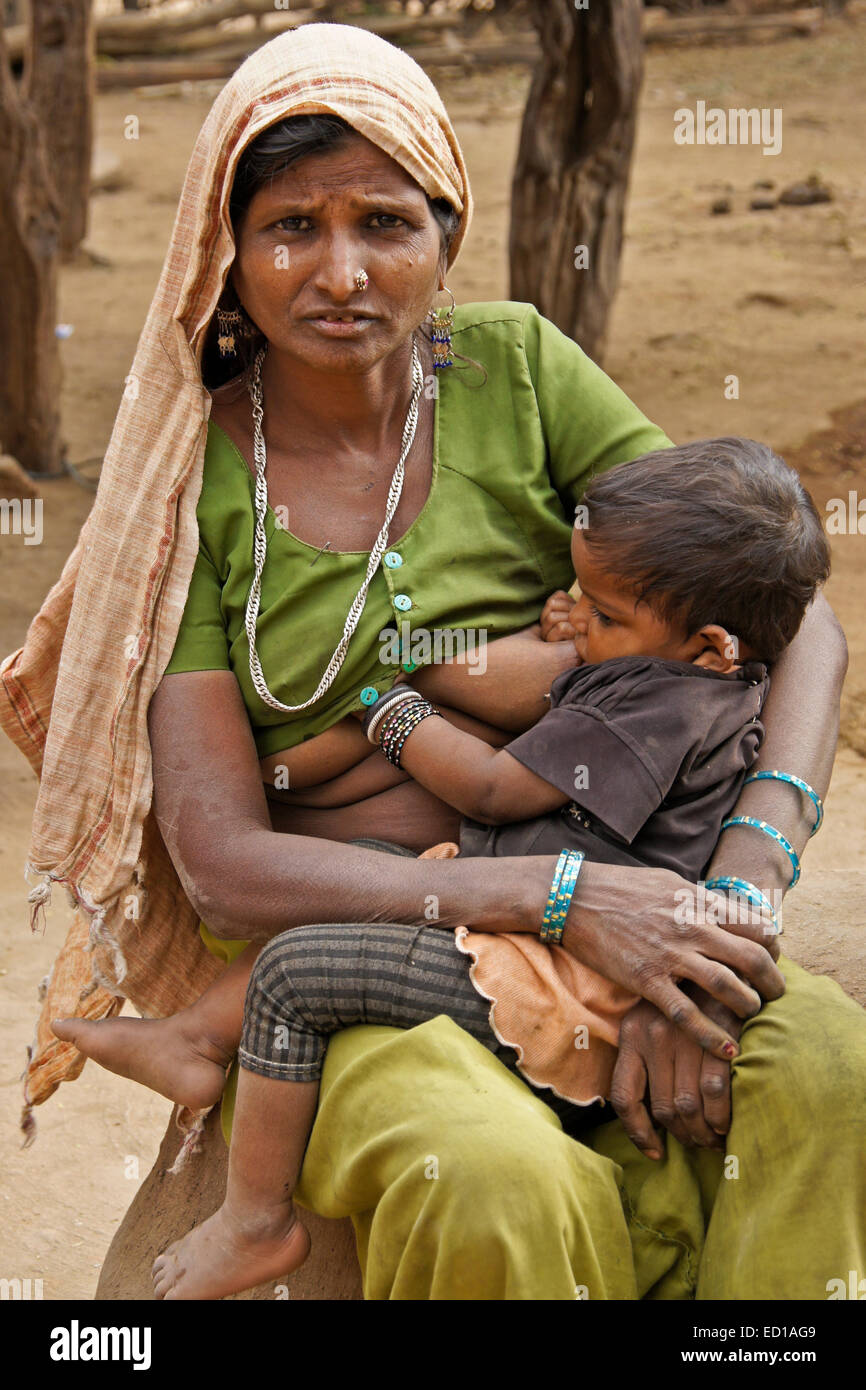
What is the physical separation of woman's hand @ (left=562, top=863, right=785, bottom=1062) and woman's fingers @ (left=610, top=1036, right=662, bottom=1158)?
8cm

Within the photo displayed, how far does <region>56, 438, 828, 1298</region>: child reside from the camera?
213cm

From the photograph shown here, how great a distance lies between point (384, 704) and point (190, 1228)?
1014 mm

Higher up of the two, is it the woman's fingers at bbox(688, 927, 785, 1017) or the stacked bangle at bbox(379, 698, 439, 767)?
the stacked bangle at bbox(379, 698, 439, 767)

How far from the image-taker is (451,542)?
257 centimetres

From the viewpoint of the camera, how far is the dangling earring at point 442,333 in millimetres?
2646

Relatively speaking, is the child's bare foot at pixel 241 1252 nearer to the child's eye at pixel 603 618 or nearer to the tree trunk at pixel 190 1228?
the tree trunk at pixel 190 1228

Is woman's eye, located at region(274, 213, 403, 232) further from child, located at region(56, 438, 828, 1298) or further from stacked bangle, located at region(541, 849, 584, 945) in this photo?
stacked bangle, located at region(541, 849, 584, 945)

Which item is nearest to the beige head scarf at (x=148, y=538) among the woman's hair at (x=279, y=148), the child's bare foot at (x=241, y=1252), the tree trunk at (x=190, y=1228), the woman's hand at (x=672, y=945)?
the woman's hair at (x=279, y=148)

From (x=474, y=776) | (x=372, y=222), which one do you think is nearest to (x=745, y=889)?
(x=474, y=776)

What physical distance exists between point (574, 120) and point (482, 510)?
18.4 ft

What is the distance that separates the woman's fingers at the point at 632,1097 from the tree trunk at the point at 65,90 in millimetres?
8849

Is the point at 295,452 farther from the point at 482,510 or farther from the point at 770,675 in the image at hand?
the point at 770,675

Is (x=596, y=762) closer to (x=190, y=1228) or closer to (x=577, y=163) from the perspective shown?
(x=190, y=1228)

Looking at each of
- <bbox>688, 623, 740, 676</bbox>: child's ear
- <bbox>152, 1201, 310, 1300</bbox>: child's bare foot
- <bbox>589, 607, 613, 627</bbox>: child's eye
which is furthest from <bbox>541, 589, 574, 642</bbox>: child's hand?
<bbox>152, 1201, 310, 1300</bbox>: child's bare foot
